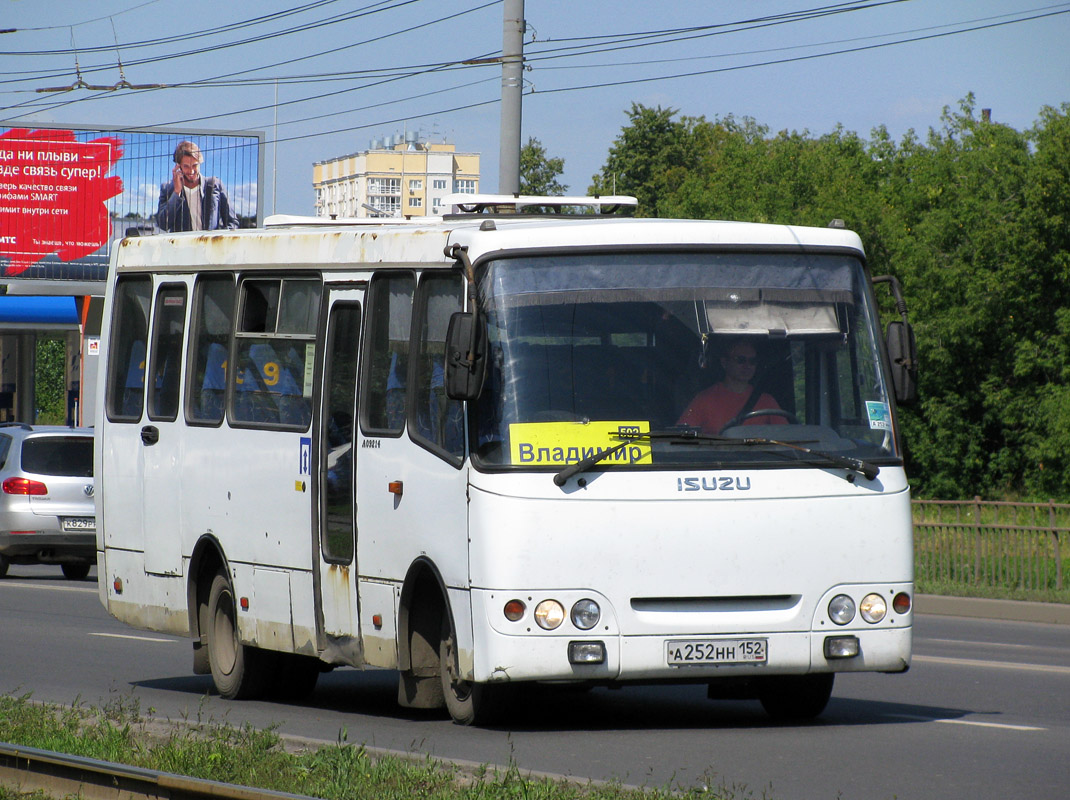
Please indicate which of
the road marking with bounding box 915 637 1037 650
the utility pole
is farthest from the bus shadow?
the utility pole

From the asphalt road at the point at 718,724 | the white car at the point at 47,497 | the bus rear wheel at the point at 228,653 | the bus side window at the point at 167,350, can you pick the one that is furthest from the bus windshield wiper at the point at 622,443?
the white car at the point at 47,497

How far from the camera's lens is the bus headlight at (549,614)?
844 centimetres

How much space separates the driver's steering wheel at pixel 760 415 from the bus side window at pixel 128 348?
510 cm

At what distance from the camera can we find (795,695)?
9.65m

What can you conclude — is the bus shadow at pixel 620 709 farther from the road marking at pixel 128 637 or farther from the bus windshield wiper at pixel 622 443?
the road marking at pixel 128 637

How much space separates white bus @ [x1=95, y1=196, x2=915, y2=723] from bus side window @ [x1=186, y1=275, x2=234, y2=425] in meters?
1.21

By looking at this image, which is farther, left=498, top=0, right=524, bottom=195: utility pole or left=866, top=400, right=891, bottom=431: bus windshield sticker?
left=498, top=0, right=524, bottom=195: utility pole

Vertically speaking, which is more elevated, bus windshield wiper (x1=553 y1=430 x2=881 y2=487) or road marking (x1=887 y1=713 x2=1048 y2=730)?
bus windshield wiper (x1=553 y1=430 x2=881 y2=487)

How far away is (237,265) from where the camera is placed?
37.5ft

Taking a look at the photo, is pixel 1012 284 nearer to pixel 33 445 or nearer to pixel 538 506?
pixel 33 445

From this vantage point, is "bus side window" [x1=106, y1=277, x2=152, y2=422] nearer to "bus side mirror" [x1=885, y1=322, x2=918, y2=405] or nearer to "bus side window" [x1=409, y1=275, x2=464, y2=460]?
"bus side window" [x1=409, y1=275, x2=464, y2=460]

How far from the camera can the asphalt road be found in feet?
25.0

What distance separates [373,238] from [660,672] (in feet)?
9.99

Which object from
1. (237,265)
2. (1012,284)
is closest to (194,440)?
(237,265)
